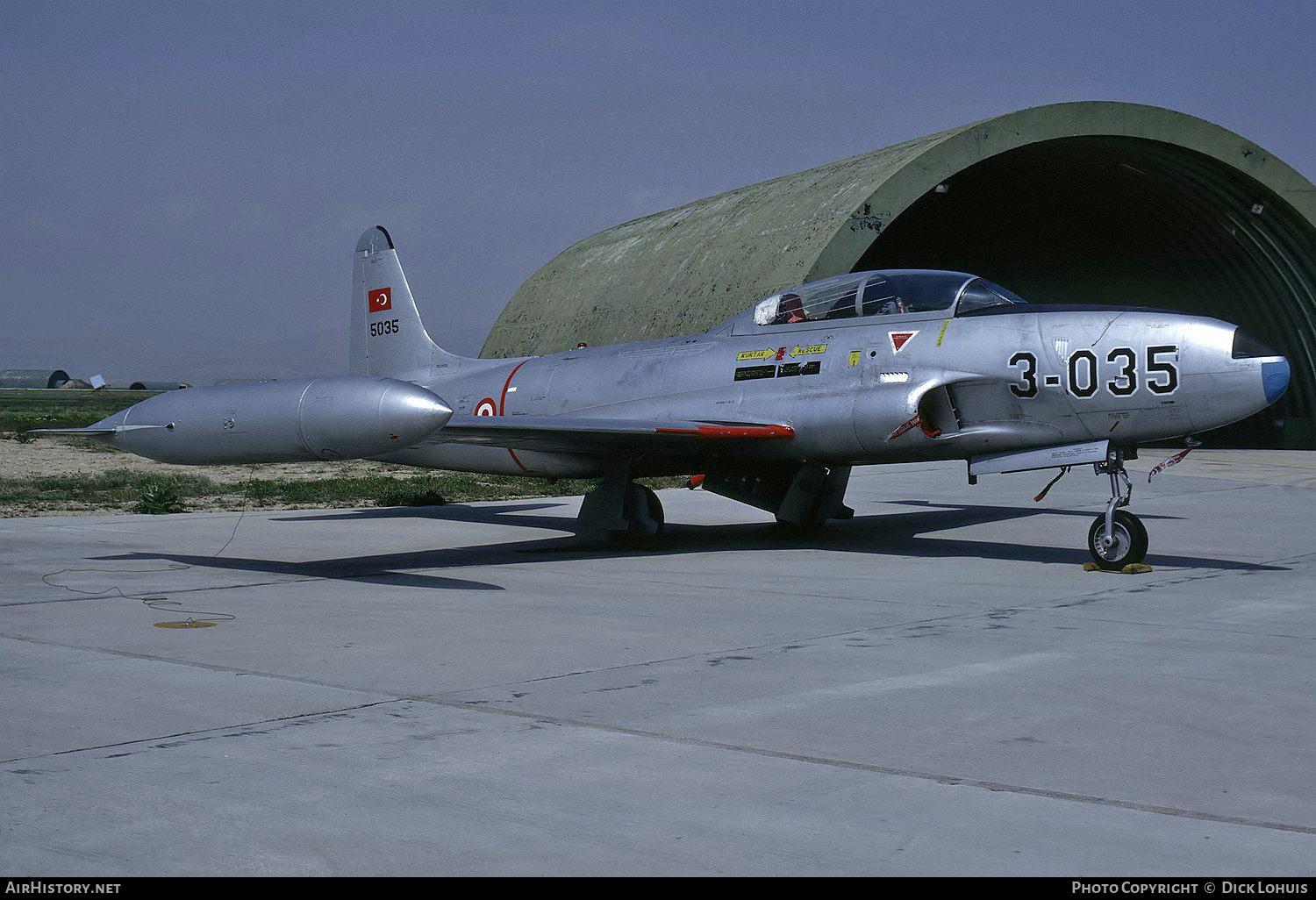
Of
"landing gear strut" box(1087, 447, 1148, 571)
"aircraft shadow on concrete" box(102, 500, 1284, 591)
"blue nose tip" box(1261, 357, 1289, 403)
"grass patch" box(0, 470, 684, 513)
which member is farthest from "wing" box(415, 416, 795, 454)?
"blue nose tip" box(1261, 357, 1289, 403)

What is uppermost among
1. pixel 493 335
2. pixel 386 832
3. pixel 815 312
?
pixel 493 335

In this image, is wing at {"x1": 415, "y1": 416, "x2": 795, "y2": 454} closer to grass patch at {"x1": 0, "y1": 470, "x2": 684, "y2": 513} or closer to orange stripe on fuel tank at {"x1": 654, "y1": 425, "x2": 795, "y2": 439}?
orange stripe on fuel tank at {"x1": 654, "y1": 425, "x2": 795, "y2": 439}

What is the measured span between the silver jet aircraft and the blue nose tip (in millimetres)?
15

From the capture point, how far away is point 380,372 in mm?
16922

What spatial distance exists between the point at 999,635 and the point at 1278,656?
1.48m

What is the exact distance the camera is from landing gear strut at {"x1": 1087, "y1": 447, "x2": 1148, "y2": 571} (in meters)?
10.1

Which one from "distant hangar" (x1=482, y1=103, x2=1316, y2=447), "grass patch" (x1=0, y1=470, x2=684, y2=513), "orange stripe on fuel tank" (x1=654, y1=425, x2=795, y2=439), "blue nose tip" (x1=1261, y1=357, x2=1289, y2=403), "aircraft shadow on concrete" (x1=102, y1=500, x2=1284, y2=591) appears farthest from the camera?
"distant hangar" (x1=482, y1=103, x2=1316, y2=447)

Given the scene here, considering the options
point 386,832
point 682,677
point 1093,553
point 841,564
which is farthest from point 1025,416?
point 386,832

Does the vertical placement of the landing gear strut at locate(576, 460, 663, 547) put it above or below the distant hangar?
below

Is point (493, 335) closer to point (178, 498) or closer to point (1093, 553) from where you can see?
point (178, 498)

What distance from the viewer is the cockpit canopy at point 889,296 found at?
11570 millimetres

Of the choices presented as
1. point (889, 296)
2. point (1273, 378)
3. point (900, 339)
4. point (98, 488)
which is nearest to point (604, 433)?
point (900, 339)

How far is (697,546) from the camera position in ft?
42.2

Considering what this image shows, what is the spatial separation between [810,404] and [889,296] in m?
1.31
